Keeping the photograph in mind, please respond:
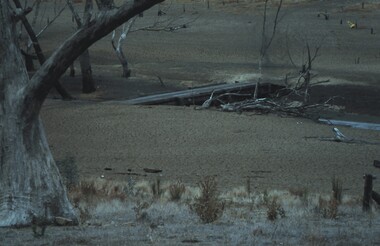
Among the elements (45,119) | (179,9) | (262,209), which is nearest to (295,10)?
(179,9)

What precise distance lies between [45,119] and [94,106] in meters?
2.85

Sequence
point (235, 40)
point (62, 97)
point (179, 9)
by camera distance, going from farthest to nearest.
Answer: point (179, 9) → point (235, 40) → point (62, 97)

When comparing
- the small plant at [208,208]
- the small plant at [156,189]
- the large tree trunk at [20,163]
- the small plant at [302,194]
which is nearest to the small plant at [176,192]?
the small plant at [156,189]

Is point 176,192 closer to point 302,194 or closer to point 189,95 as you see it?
point 302,194

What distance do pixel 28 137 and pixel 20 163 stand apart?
1.05 ft

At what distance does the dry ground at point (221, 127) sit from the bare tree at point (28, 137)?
705mm

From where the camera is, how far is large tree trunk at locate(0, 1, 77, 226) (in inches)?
385

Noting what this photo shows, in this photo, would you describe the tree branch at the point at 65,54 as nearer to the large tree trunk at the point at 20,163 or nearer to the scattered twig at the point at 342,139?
the large tree trunk at the point at 20,163

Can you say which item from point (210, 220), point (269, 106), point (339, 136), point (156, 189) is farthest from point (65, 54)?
point (269, 106)

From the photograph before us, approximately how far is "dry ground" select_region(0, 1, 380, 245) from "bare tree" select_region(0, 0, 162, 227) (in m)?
0.71

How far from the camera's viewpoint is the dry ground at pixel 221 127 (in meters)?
9.32

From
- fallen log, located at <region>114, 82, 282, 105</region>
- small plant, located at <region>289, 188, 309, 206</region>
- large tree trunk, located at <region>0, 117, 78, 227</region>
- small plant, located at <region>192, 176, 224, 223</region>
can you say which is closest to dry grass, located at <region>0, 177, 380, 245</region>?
small plant, located at <region>192, 176, 224, 223</region>

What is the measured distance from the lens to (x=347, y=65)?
43531 mm

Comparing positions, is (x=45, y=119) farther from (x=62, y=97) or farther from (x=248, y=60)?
(x=248, y=60)
